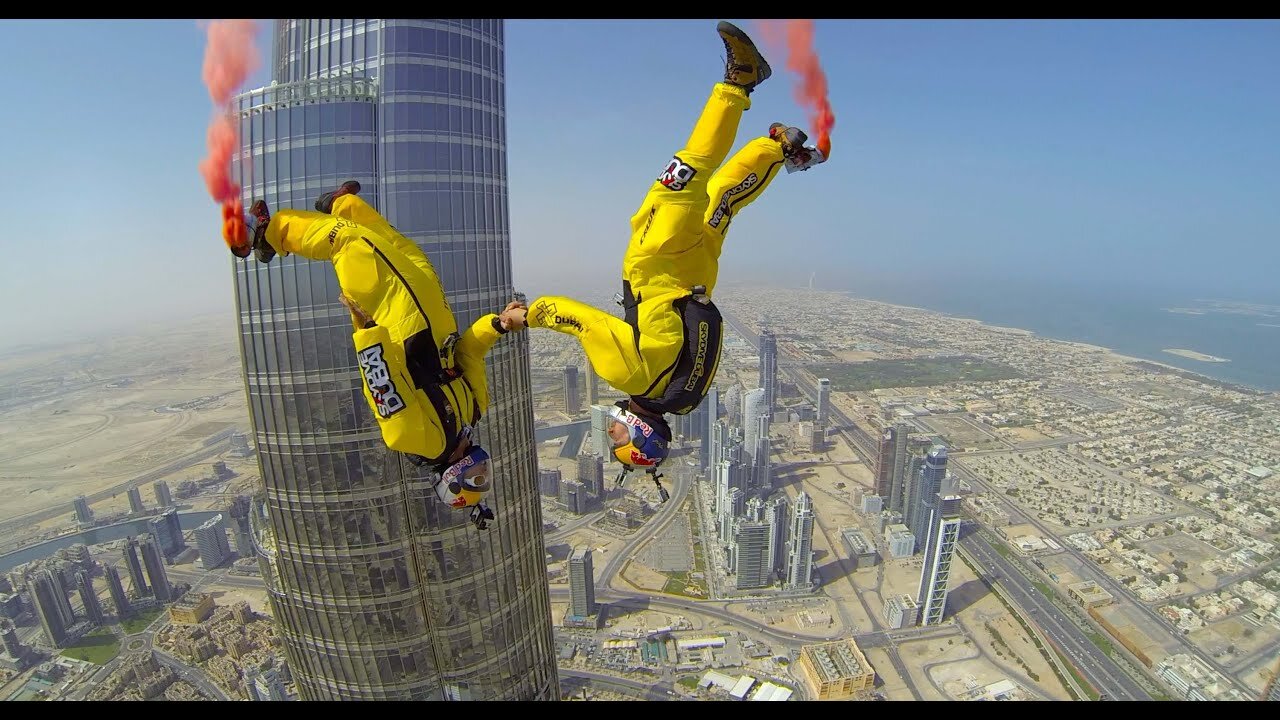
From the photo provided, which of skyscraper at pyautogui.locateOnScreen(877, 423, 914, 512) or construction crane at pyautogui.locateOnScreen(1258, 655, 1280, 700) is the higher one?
skyscraper at pyautogui.locateOnScreen(877, 423, 914, 512)

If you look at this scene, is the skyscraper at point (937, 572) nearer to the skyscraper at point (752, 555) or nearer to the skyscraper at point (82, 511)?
the skyscraper at point (752, 555)

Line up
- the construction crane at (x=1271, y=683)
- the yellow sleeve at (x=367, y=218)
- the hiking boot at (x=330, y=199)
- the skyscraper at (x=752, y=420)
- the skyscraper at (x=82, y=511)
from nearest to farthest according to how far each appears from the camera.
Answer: the yellow sleeve at (x=367, y=218), the hiking boot at (x=330, y=199), the construction crane at (x=1271, y=683), the skyscraper at (x=82, y=511), the skyscraper at (x=752, y=420)

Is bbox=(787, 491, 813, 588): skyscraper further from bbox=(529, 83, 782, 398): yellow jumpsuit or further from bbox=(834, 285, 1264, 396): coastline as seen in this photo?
bbox=(834, 285, 1264, 396): coastline

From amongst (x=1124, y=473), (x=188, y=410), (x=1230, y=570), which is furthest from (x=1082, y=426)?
(x=188, y=410)

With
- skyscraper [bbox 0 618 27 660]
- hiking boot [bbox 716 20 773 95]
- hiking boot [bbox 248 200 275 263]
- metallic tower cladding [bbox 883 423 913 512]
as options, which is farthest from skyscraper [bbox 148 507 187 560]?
metallic tower cladding [bbox 883 423 913 512]

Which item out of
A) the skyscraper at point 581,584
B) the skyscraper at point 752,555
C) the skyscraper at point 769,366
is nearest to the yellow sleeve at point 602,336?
the skyscraper at point 581,584

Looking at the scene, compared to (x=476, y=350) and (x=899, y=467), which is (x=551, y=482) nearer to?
(x=899, y=467)

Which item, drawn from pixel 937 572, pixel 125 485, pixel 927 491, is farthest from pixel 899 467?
pixel 125 485
